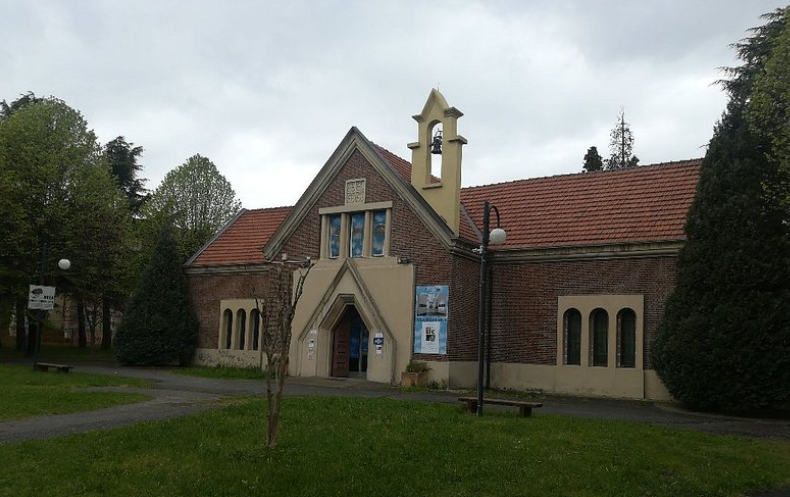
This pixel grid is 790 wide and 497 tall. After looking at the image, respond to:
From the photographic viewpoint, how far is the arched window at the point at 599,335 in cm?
2159

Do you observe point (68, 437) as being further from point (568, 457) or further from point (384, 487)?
point (568, 457)

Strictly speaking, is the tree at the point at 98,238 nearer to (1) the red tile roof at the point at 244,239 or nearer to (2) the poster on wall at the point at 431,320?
(1) the red tile roof at the point at 244,239

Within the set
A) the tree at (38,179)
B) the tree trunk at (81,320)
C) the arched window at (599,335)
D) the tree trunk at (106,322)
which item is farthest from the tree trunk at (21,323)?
the arched window at (599,335)

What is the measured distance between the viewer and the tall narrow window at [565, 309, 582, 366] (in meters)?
22.0

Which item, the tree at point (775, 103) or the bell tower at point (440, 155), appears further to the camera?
the bell tower at point (440, 155)

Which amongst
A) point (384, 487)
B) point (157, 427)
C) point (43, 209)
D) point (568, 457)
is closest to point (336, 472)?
point (384, 487)

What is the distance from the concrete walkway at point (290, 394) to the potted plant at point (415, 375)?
2.03ft

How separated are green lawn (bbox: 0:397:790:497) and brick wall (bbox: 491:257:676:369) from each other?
8417mm

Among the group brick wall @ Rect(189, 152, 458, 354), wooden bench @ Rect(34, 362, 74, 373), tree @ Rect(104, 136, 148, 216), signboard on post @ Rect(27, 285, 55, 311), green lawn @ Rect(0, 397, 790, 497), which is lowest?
green lawn @ Rect(0, 397, 790, 497)

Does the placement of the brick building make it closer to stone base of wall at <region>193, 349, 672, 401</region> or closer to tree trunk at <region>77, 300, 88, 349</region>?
stone base of wall at <region>193, 349, 672, 401</region>

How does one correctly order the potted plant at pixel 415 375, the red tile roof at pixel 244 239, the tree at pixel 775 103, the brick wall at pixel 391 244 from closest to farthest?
1. the tree at pixel 775 103
2. the potted plant at pixel 415 375
3. the brick wall at pixel 391 244
4. the red tile roof at pixel 244 239

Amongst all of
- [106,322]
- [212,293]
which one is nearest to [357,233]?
[212,293]

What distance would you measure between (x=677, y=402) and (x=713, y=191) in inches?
232

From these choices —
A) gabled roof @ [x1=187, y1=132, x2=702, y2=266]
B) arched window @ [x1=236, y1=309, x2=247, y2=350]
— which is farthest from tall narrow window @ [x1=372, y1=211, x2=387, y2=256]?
arched window @ [x1=236, y1=309, x2=247, y2=350]
